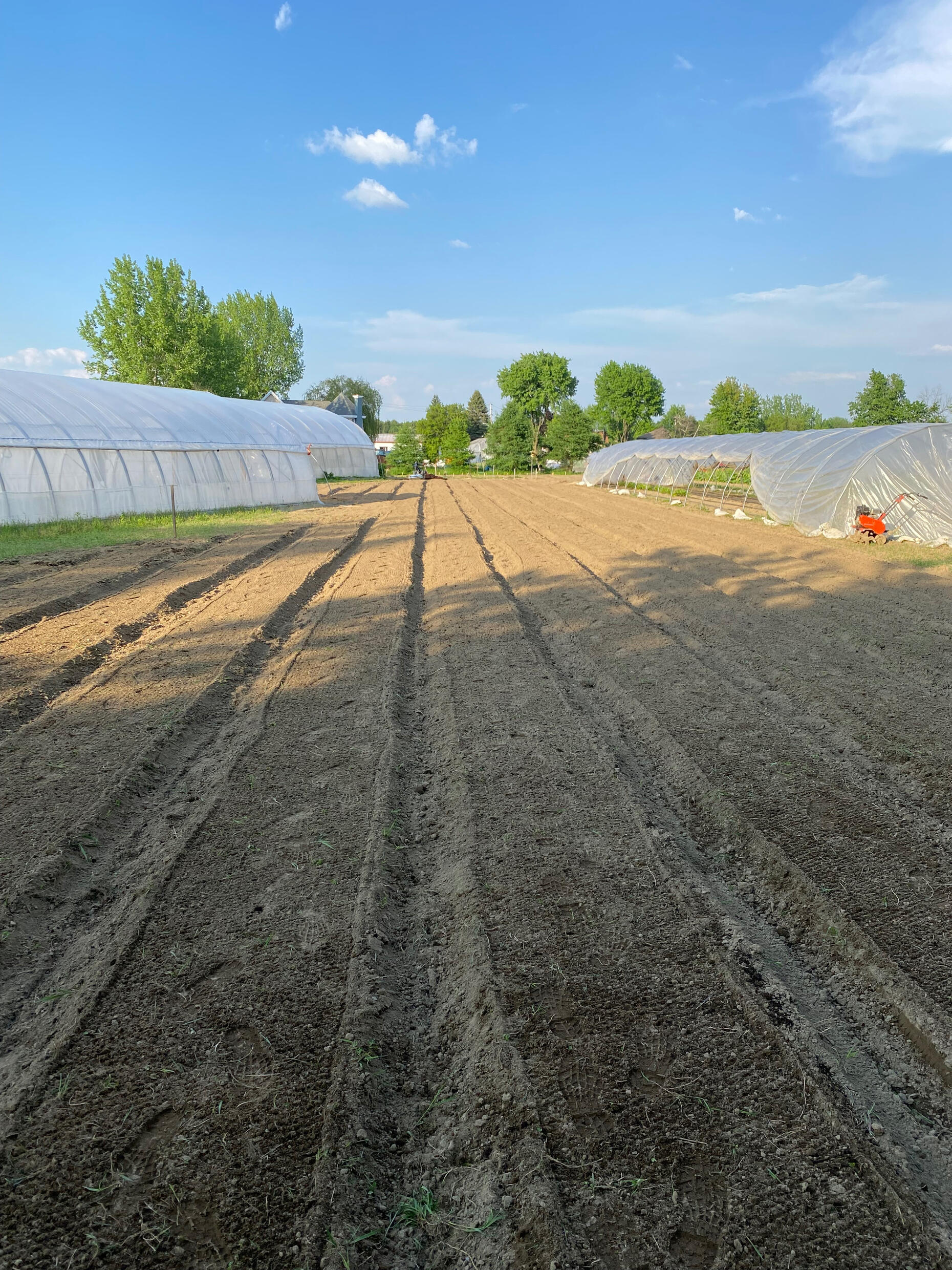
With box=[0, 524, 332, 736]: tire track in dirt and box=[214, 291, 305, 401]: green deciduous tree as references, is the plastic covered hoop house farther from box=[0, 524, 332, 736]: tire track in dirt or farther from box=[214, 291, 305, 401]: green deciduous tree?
box=[214, 291, 305, 401]: green deciduous tree

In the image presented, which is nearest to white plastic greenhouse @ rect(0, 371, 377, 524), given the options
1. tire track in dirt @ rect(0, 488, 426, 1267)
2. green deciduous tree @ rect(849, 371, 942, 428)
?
tire track in dirt @ rect(0, 488, 426, 1267)

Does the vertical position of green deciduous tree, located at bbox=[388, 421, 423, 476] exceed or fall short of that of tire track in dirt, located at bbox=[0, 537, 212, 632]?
it exceeds it

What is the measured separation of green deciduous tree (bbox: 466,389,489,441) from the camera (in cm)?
13650

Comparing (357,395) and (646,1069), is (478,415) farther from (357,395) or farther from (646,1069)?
(646,1069)

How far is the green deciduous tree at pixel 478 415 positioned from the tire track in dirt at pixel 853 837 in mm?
134551

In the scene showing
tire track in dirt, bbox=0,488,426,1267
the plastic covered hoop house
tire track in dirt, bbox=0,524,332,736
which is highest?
the plastic covered hoop house

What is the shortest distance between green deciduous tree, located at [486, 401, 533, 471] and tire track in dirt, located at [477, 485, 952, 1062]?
73.0 meters

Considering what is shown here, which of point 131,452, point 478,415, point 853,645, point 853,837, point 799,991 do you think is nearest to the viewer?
point 799,991

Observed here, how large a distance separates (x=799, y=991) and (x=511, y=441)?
77.2 m

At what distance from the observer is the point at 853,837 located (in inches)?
156

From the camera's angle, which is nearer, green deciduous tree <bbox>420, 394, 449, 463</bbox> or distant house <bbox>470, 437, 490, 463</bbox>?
green deciduous tree <bbox>420, 394, 449, 463</bbox>

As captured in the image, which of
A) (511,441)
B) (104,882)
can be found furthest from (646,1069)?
(511,441)

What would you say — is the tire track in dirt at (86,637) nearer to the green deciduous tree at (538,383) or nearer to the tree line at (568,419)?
the tree line at (568,419)

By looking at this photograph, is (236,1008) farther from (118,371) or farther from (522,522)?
(118,371)
